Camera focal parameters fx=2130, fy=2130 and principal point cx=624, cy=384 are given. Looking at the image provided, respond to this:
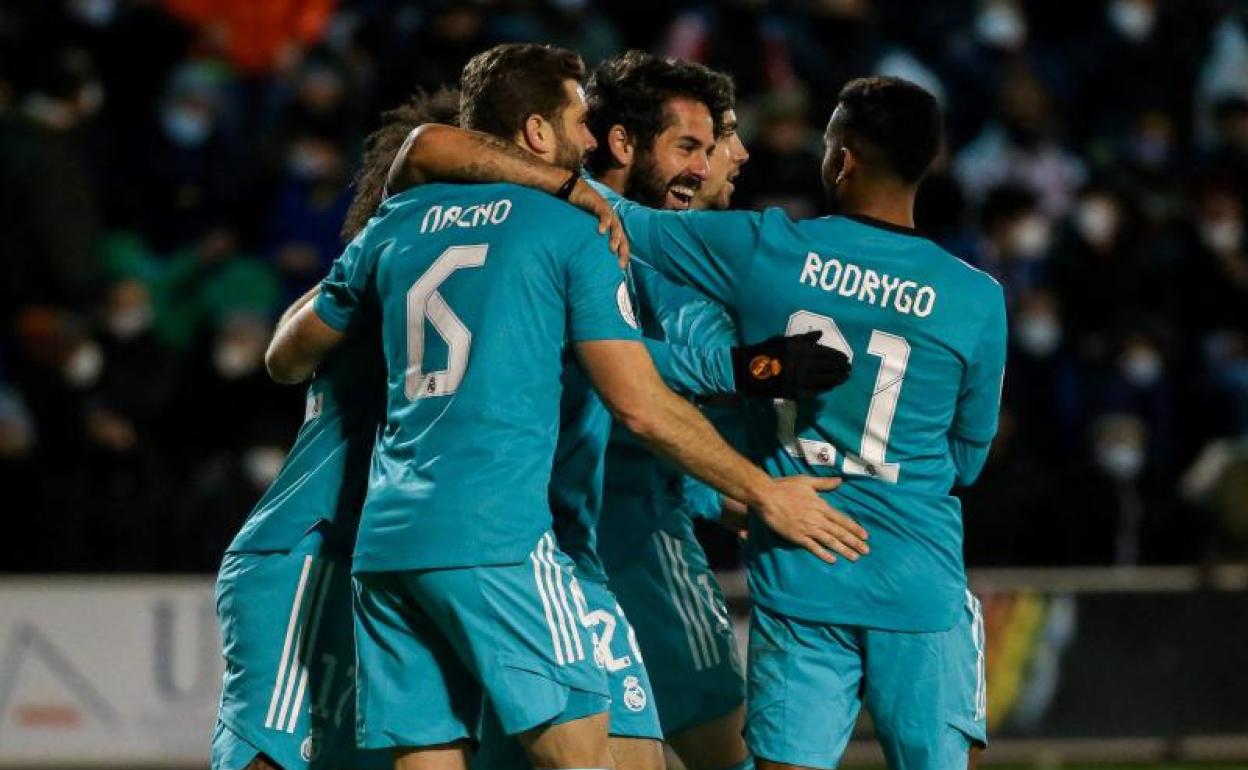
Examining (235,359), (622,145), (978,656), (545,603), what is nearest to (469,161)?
(545,603)

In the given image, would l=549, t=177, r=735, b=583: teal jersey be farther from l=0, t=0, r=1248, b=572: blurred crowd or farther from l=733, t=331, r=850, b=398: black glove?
l=0, t=0, r=1248, b=572: blurred crowd

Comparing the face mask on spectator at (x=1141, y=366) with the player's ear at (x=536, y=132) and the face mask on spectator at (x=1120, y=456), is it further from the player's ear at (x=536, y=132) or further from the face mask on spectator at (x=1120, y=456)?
the player's ear at (x=536, y=132)

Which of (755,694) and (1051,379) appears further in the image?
(1051,379)

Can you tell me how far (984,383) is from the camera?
206 inches

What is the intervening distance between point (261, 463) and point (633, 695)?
5.61 m

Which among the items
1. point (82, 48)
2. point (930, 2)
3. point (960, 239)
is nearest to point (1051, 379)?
point (960, 239)

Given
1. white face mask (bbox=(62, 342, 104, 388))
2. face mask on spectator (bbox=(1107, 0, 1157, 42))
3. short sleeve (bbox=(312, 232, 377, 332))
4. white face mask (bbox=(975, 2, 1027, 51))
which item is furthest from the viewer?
face mask on spectator (bbox=(1107, 0, 1157, 42))

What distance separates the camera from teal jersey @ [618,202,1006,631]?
5105 mm

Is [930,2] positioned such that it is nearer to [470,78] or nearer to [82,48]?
[82,48]

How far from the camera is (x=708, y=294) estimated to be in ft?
17.5

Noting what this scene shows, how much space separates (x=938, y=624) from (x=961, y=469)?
1.48ft

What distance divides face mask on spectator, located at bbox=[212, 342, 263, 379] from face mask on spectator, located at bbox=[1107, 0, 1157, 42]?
22.3 feet

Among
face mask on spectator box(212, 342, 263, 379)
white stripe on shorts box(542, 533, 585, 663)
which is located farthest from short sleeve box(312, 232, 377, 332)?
face mask on spectator box(212, 342, 263, 379)

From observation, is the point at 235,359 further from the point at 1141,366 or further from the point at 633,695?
the point at 633,695
